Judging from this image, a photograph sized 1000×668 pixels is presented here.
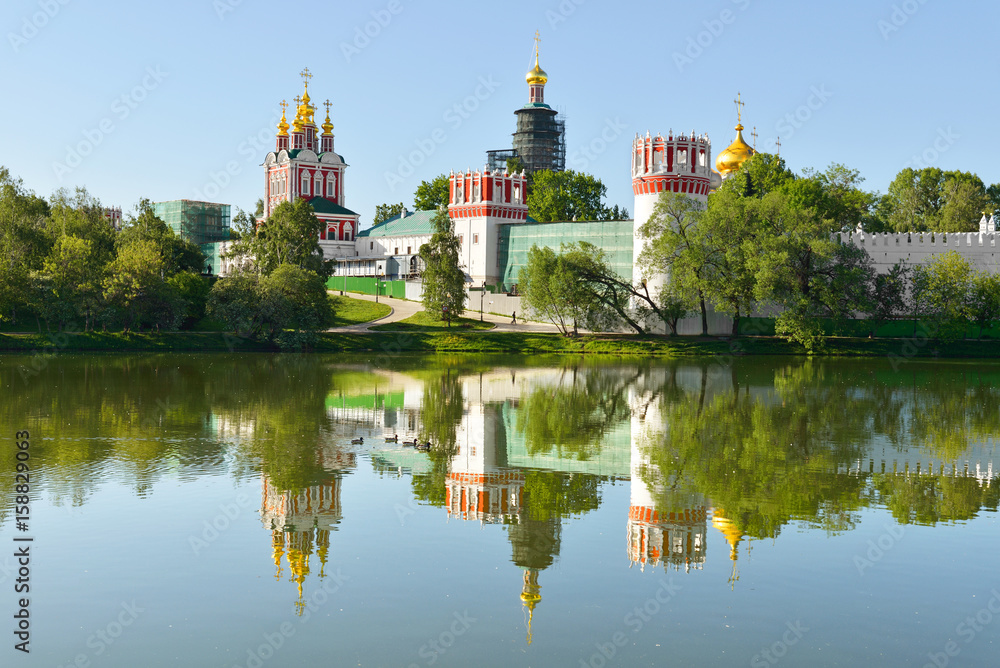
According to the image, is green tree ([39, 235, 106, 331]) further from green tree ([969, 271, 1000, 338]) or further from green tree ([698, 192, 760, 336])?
green tree ([969, 271, 1000, 338])

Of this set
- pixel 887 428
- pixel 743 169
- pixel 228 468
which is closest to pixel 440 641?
pixel 228 468

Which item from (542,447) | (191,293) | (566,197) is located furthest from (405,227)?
(542,447)

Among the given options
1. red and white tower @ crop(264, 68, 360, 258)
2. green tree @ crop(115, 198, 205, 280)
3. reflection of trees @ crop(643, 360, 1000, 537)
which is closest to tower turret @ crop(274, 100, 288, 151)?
red and white tower @ crop(264, 68, 360, 258)

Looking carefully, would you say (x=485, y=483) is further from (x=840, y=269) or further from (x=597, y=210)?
(x=597, y=210)

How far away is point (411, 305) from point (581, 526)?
4462 centimetres

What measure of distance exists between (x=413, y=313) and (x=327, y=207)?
27.8m

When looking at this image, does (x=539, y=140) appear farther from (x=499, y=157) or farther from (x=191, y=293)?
(x=191, y=293)

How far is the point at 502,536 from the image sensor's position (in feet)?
35.5

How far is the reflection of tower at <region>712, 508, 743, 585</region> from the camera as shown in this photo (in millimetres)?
9602

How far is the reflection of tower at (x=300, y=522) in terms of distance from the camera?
9758 mm

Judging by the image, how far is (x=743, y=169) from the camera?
190 feet

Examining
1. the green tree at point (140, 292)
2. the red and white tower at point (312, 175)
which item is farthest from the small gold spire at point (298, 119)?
the green tree at point (140, 292)

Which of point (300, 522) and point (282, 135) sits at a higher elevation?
point (282, 135)

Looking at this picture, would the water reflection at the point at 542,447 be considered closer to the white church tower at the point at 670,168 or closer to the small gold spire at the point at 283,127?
the white church tower at the point at 670,168
